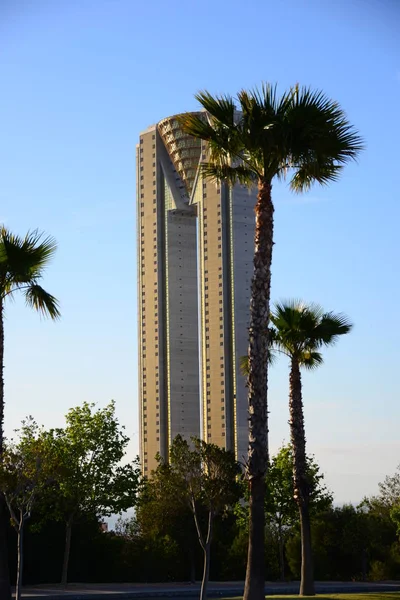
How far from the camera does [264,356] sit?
2614 centimetres

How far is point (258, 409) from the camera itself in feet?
84.4

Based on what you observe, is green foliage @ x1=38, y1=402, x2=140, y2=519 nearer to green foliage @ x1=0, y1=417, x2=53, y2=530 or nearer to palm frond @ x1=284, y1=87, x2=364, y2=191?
green foliage @ x1=0, y1=417, x2=53, y2=530

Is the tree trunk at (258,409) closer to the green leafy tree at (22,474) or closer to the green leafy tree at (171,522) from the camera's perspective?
the green leafy tree at (22,474)

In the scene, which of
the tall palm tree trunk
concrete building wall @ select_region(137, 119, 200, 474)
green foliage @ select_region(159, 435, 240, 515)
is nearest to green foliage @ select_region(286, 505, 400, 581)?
the tall palm tree trunk

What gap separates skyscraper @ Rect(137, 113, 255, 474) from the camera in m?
147

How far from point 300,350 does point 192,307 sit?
4435 inches

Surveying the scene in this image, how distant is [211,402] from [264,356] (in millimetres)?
121217

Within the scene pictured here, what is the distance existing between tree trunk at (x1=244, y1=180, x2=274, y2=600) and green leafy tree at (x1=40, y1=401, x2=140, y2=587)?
24474 millimetres

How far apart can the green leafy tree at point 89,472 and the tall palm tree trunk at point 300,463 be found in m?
14.2

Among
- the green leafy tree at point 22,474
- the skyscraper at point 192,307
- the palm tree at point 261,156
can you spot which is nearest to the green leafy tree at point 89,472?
the green leafy tree at point 22,474

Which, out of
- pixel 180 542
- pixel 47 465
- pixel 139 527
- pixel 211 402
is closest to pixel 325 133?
pixel 47 465

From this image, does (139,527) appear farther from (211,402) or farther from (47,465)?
(211,402)

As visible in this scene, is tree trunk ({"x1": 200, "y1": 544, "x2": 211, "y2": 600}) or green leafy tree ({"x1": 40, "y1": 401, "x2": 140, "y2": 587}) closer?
tree trunk ({"x1": 200, "y1": 544, "x2": 211, "y2": 600})

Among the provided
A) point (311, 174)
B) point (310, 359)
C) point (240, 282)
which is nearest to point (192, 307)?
point (240, 282)
